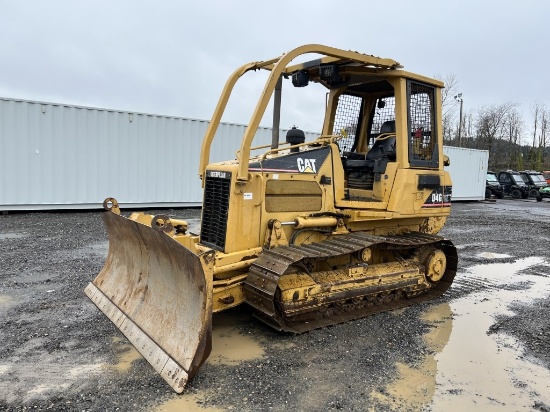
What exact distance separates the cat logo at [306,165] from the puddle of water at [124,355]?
2.56 m

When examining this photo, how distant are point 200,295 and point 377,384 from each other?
5.26ft

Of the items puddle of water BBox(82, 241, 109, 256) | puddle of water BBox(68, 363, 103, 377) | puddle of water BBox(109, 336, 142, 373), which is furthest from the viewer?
puddle of water BBox(82, 241, 109, 256)

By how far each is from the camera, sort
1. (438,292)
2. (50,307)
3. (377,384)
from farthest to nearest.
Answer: (438,292) < (50,307) < (377,384)

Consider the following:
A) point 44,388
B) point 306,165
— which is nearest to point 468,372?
point 306,165

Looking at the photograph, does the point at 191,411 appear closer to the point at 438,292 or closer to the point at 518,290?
the point at 438,292

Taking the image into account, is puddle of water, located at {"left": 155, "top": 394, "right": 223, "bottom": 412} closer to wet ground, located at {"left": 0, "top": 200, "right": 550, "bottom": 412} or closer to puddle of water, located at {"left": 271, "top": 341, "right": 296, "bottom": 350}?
wet ground, located at {"left": 0, "top": 200, "right": 550, "bottom": 412}

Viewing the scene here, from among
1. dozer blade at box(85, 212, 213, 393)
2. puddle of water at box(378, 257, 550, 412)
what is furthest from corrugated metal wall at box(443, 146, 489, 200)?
dozer blade at box(85, 212, 213, 393)

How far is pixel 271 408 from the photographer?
3.19m

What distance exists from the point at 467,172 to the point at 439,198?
1899 cm

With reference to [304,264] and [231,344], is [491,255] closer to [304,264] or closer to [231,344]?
[304,264]

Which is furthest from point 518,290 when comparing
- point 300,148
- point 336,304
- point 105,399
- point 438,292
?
point 105,399

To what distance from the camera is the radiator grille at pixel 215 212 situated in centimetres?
471

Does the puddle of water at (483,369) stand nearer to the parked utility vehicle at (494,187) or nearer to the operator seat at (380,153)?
the operator seat at (380,153)

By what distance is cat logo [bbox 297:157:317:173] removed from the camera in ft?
16.6
